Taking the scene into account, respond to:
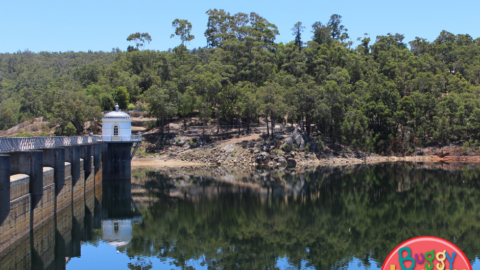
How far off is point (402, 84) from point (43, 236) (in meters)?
87.8

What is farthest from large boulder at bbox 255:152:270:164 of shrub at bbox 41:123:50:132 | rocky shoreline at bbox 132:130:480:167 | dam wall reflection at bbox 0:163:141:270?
shrub at bbox 41:123:50:132

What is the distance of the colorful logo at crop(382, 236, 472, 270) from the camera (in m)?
7.34

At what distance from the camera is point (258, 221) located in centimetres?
3253

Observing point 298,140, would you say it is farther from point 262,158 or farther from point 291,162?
point 262,158

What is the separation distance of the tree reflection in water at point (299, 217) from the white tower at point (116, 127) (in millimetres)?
6610

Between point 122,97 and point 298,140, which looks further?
point 122,97

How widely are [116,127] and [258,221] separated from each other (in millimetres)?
27792

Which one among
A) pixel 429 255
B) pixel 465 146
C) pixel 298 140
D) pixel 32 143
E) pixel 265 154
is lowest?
pixel 265 154

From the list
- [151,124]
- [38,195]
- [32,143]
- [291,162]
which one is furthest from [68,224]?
[151,124]

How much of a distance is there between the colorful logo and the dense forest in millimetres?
64187

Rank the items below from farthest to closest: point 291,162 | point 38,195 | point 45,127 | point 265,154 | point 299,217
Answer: point 45,127, point 291,162, point 265,154, point 299,217, point 38,195

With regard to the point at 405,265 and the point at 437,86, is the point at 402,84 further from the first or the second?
the point at 405,265

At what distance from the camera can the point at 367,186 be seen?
49188 mm

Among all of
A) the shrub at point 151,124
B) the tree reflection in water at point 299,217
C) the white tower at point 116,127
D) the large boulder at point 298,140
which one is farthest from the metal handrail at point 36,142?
the large boulder at point 298,140
